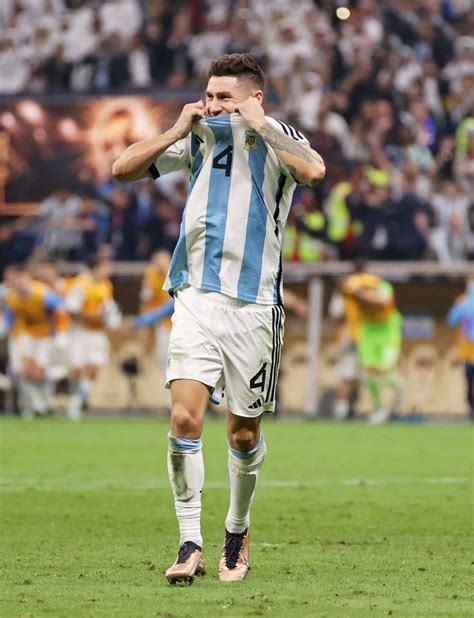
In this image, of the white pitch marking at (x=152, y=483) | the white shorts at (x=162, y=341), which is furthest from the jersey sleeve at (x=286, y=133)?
the white shorts at (x=162, y=341)

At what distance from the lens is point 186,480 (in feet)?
19.0

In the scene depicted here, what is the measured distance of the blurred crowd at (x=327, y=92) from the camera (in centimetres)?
2109

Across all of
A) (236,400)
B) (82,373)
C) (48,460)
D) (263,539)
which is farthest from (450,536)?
(82,373)

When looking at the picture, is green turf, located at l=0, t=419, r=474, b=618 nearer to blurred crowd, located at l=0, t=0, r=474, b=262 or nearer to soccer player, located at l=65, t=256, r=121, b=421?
soccer player, located at l=65, t=256, r=121, b=421

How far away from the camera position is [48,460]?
42.8ft

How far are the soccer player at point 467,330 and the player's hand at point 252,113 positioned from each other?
49.4 feet

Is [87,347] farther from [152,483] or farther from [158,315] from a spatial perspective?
[152,483]

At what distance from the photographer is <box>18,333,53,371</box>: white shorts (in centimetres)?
2189

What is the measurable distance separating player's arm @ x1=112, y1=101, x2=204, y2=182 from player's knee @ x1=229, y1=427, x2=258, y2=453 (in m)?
1.14

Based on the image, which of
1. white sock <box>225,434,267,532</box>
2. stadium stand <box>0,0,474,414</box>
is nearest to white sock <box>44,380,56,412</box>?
stadium stand <box>0,0,474,414</box>

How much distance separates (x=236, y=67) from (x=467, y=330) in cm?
1542

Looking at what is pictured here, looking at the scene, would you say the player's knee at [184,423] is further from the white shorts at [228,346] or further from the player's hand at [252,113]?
the player's hand at [252,113]

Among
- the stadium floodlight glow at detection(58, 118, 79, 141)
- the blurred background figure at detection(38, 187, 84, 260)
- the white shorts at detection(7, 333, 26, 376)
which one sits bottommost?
the white shorts at detection(7, 333, 26, 376)

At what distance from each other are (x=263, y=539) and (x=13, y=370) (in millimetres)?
15384
